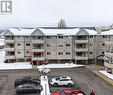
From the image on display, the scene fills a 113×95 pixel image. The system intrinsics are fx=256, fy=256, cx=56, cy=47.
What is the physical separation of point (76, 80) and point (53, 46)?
2343 centimetres

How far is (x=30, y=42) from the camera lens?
71.7 meters

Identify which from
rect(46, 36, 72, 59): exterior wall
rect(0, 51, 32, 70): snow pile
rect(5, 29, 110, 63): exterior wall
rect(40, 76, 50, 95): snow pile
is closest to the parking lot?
rect(40, 76, 50, 95): snow pile

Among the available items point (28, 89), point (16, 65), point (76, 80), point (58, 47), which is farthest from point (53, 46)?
point (28, 89)

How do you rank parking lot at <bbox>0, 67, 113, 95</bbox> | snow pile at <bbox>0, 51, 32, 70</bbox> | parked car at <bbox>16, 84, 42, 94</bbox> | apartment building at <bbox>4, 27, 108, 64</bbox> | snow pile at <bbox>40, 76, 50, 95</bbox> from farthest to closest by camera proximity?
apartment building at <bbox>4, 27, 108, 64</bbox> → snow pile at <bbox>0, 51, 32, 70</bbox> → parking lot at <bbox>0, 67, 113, 95</bbox> → snow pile at <bbox>40, 76, 50, 95</bbox> → parked car at <bbox>16, 84, 42, 94</bbox>

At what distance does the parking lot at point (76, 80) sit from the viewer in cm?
4116

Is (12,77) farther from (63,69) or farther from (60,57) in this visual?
(60,57)

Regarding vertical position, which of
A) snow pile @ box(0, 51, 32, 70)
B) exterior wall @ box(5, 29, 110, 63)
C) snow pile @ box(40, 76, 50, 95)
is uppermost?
exterior wall @ box(5, 29, 110, 63)

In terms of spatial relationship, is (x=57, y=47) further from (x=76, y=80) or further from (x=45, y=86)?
(x=45, y=86)

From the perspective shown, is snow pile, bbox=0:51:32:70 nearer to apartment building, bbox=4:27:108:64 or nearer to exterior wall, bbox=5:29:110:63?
apartment building, bbox=4:27:108:64

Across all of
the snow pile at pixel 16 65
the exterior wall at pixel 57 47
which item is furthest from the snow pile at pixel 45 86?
the exterior wall at pixel 57 47

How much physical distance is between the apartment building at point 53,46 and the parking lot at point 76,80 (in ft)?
27.2

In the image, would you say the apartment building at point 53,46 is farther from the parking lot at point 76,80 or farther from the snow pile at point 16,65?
the parking lot at point 76,80

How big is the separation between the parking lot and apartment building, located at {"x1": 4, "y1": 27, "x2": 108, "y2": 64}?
327 inches

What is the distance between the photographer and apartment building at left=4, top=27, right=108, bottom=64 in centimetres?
6919
